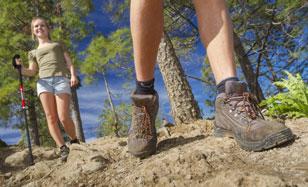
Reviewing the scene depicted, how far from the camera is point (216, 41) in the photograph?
2402 mm

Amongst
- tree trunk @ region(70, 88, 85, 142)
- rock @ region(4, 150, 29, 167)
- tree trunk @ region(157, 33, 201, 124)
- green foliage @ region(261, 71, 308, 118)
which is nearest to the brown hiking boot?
green foliage @ region(261, 71, 308, 118)

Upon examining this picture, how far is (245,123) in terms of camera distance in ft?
7.52

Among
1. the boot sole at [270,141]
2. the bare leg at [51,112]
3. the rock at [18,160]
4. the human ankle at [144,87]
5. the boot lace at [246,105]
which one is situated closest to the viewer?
the boot sole at [270,141]

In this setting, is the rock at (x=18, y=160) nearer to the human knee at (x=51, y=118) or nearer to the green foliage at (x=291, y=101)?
the human knee at (x=51, y=118)

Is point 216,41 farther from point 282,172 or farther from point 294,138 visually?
point 282,172

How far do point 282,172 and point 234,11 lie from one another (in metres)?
12.0

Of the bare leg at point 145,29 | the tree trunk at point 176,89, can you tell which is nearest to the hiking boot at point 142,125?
the bare leg at point 145,29

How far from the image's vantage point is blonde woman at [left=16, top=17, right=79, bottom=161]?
17.4ft

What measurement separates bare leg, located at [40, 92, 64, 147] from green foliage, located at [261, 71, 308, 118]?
2.62 m

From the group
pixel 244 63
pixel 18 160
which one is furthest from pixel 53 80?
pixel 244 63

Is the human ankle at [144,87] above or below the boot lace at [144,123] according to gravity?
above

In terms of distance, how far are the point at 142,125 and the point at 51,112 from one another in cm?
289

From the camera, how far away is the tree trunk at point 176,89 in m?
6.91

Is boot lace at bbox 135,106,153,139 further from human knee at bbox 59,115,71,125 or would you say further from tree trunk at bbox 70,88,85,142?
tree trunk at bbox 70,88,85,142
